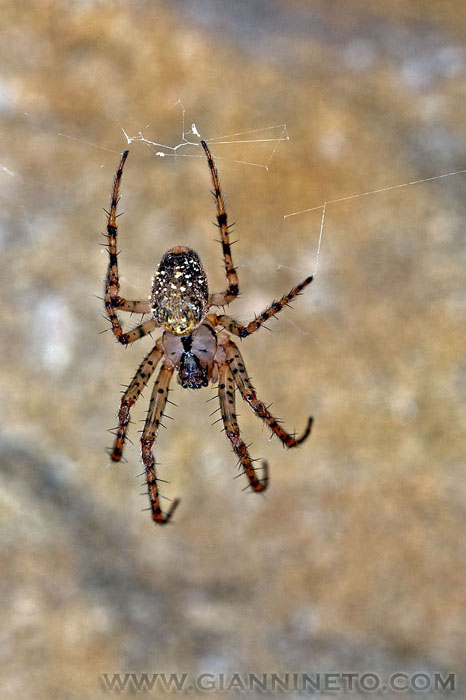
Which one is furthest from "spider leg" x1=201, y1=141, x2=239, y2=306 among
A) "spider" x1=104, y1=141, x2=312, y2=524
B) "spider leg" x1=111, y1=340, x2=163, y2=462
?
"spider leg" x1=111, y1=340, x2=163, y2=462

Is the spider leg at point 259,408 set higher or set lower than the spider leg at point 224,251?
lower

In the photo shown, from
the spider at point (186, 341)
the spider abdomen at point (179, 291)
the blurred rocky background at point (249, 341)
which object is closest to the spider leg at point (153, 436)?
the spider at point (186, 341)

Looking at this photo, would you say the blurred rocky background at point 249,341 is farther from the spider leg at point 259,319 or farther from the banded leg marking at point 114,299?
the banded leg marking at point 114,299

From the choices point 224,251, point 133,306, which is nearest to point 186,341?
point 133,306

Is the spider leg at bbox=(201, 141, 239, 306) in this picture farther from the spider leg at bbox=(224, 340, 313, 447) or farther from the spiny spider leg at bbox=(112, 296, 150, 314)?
the spider leg at bbox=(224, 340, 313, 447)

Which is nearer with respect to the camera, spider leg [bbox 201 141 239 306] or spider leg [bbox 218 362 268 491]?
spider leg [bbox 201 141 239 306]

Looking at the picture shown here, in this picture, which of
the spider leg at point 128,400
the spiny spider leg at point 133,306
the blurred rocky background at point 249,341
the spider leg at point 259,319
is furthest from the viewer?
the blurred rocky background at point 249,341
